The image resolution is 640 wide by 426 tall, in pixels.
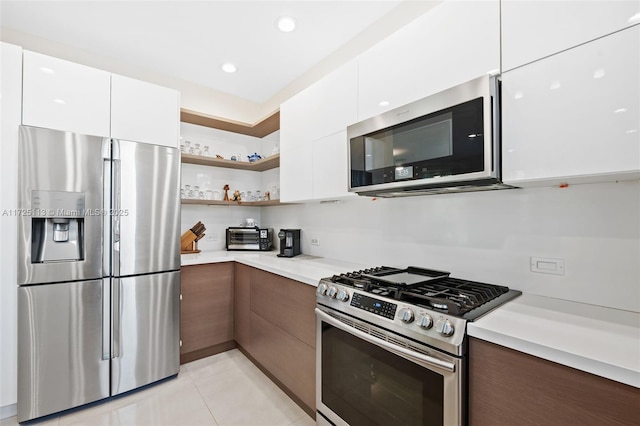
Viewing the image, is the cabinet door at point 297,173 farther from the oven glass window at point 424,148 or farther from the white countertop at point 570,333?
the white countertop at point 570,333

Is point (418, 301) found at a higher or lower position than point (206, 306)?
higher

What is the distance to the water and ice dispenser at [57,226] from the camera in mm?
1818

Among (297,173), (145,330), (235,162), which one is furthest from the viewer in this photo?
(235,162)

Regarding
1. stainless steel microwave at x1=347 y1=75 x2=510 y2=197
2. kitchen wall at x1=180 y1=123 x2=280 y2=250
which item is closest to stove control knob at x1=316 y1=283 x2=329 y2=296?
stainless steel microwave at x1=347 y1=75 x2=510 y2=197

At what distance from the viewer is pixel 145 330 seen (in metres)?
2.15

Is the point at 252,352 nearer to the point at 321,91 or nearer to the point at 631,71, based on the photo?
the point at 321,91

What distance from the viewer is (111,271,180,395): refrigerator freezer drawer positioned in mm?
2037

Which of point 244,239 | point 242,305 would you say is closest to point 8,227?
point 242,305

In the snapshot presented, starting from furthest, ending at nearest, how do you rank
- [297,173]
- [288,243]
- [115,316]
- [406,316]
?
[288,243], [297,173], [115,316], [406,316]

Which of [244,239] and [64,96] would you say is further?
[244,239]

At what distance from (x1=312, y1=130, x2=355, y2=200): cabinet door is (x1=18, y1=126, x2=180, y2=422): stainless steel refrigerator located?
1.12 meters

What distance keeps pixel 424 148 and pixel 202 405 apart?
2.16 m

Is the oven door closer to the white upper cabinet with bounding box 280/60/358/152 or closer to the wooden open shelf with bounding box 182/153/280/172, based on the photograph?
the white upper cabinet with bounding box 280/60/358/152

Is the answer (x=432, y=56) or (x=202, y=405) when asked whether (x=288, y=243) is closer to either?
(x=202, y=405)
